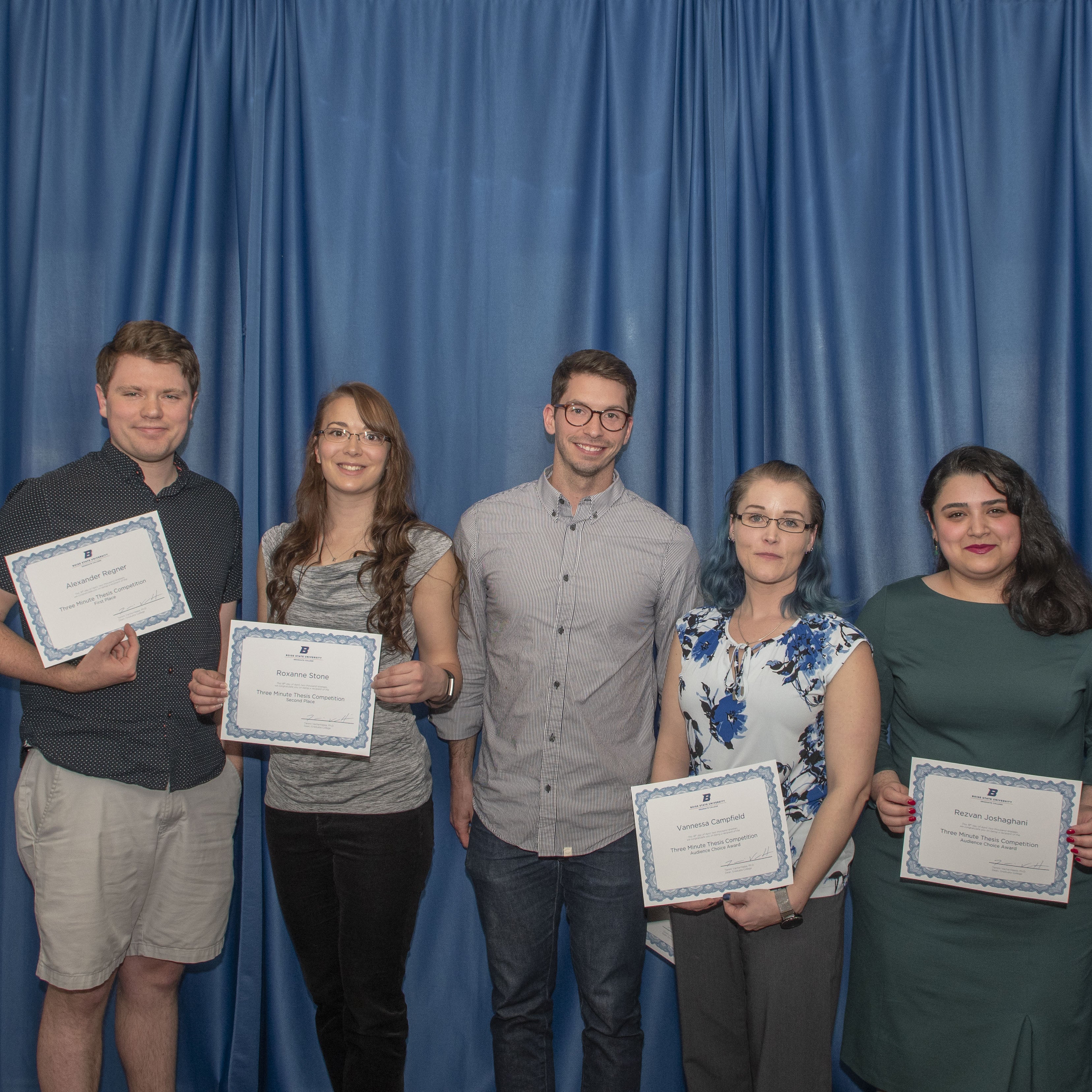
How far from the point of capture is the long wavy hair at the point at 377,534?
6.18 ft

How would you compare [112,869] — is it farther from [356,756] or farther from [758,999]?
[758,999]

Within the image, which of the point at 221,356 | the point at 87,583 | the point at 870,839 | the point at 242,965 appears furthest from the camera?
the point at 221,356

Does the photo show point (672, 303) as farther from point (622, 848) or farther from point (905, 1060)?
point (905, 1060)

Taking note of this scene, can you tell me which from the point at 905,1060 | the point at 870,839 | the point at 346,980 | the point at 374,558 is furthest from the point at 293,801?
the point at 905,1060

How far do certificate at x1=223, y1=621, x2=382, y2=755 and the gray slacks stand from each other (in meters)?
0.86

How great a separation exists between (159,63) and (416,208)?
2.98 feet

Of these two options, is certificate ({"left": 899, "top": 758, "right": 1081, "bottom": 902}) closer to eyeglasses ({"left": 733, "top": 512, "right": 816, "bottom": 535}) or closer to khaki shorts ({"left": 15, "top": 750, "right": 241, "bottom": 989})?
eyeglasses ({"left": 733, "top": 512, "right": 816, "bottom": 535})

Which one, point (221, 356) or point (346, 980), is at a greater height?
point (221, 356)

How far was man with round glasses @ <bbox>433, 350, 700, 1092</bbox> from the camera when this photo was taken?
1.96m

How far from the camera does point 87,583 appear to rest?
5.93ft

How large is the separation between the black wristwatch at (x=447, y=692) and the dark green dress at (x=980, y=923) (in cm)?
105

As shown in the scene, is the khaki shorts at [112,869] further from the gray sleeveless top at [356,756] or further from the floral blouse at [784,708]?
the floral blouse at [784,708]

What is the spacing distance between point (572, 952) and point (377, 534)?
1156 mm
